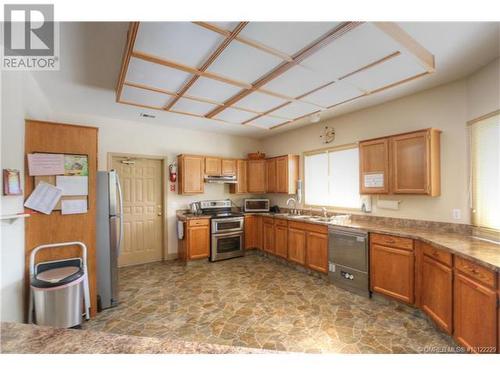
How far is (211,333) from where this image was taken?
219 cm

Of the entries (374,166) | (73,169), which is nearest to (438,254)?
(374,166)

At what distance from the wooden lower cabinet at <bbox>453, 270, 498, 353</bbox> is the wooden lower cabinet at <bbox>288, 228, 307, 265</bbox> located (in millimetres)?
2097

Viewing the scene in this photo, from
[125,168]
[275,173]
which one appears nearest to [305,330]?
[275,173]

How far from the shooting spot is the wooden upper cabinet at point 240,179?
5237mm

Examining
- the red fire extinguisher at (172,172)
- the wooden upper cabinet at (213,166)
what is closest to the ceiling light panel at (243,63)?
the wooden upper cabinet at (213,166)

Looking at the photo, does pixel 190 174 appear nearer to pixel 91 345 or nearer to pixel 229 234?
pixel 229 234

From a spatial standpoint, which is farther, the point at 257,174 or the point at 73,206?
the point at 257,174

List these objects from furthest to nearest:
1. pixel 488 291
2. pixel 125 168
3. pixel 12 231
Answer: pixel 125 168, pixel 12 231, pixel 488 291

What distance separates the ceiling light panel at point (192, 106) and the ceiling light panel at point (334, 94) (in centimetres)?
139

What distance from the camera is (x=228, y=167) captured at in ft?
16.8

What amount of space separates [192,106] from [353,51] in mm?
2160

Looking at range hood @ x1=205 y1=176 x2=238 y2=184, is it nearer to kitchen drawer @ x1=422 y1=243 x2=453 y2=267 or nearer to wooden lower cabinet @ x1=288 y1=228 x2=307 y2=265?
wooden lower cabinet @ x1=288 y1=228 x2=307 y2=265
